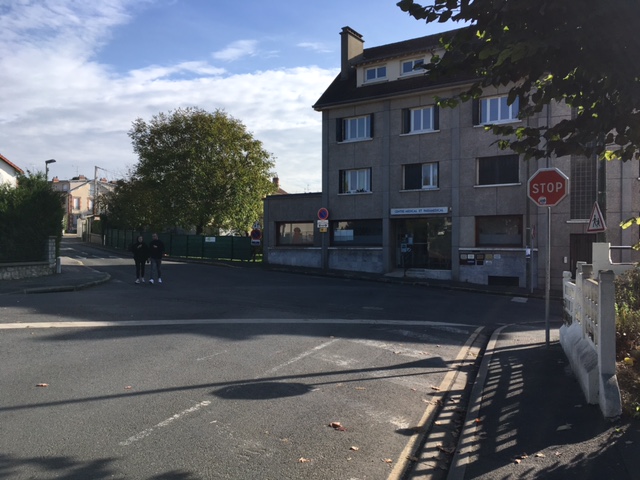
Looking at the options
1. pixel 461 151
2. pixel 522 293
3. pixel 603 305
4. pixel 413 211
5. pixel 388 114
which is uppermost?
pixel 388 114

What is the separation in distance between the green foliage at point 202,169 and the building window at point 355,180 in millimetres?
15495

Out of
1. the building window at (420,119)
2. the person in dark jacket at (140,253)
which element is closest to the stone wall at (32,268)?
the person in dark jacket at (140,253)

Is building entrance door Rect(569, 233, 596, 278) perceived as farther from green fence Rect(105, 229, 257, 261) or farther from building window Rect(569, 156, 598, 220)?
green fence Rect(105, 229, 257, 261)

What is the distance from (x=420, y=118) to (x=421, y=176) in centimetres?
280

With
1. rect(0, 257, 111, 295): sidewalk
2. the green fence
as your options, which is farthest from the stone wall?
the green fence

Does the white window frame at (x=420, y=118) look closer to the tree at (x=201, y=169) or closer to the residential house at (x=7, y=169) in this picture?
the tree at (x=201, y=169)

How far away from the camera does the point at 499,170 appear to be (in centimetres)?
2500

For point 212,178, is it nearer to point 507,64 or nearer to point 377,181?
point 377,181

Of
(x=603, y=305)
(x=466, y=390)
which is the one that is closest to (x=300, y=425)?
(x=466, y=390)

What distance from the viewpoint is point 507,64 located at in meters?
4.68

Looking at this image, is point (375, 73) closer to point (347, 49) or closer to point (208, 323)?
point (347, 49)

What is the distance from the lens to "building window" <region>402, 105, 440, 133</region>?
26828 mm

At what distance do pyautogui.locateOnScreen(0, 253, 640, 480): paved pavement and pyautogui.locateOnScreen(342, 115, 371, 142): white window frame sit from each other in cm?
2250

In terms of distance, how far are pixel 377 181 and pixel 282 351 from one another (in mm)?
20462
